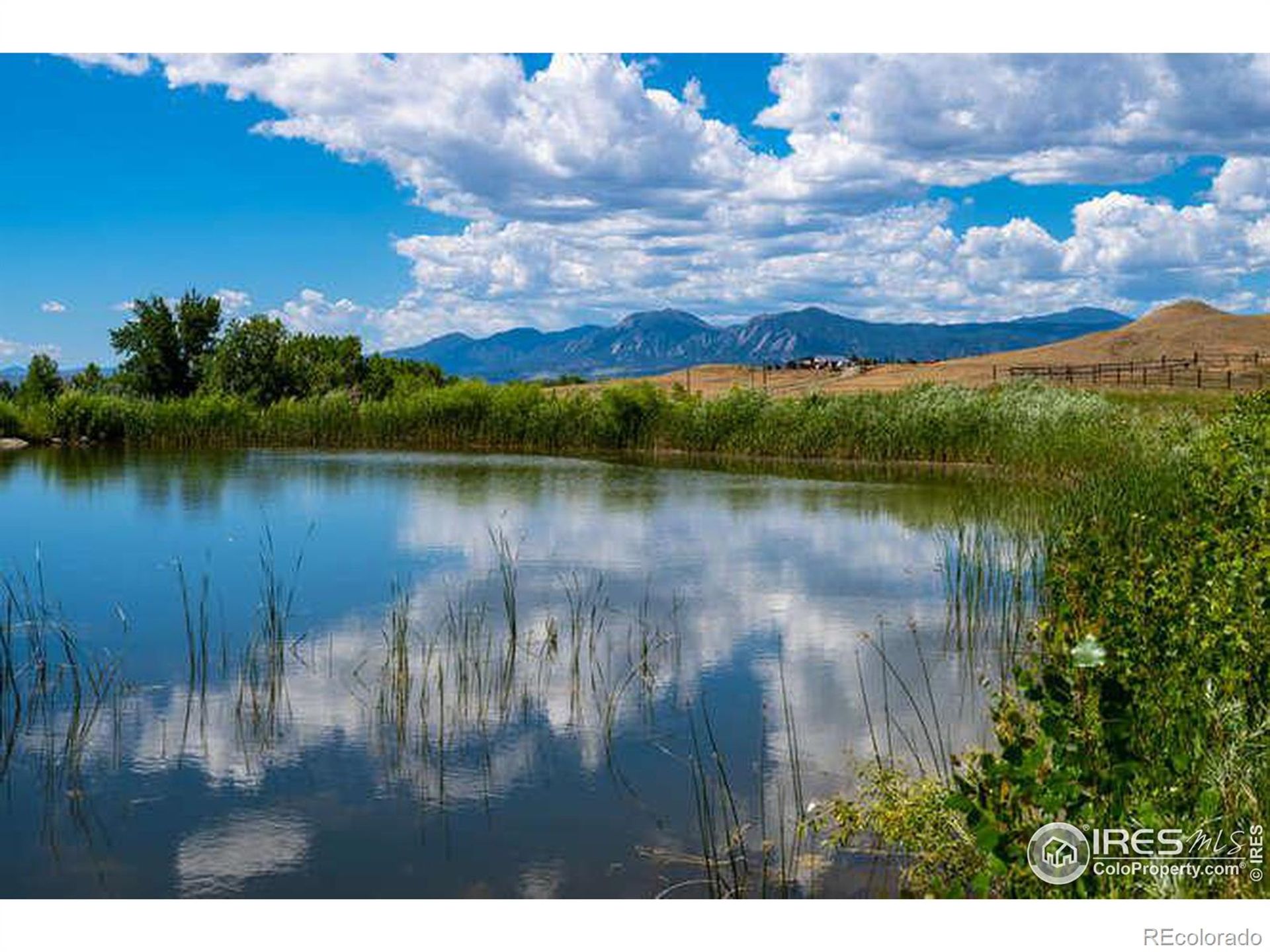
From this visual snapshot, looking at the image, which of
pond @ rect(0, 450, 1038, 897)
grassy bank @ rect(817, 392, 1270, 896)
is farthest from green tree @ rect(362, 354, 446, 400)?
grassy bank @ rect(817, 392, 1270, 896)

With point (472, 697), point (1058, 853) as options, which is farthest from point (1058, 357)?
point (1058, 853)

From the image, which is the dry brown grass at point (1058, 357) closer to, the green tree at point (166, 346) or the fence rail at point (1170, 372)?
the fence rail at point (1170, 372)

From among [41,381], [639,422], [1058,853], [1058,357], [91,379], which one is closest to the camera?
[1058,853]

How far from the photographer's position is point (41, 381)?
57438 mm

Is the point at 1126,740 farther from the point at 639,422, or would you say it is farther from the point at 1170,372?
the point at 1170,372

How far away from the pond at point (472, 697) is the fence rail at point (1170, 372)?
45.1 m

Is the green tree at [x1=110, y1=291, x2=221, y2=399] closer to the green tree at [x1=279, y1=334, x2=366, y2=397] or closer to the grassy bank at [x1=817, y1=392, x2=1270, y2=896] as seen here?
the green tree at [x1=279, y1=334, x2=366, y2=397]

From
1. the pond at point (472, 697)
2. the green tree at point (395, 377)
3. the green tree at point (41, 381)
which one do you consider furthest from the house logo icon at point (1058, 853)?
the green tree at point (41, 381)

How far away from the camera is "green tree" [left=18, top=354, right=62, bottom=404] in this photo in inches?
2056

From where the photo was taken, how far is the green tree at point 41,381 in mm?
52219

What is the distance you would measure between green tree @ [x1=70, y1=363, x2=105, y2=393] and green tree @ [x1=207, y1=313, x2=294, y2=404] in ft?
29.9

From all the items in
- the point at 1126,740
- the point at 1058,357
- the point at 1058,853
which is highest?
the point at 1058,357

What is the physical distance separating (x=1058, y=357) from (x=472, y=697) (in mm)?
84044

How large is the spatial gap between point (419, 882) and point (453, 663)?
4.32 metres
